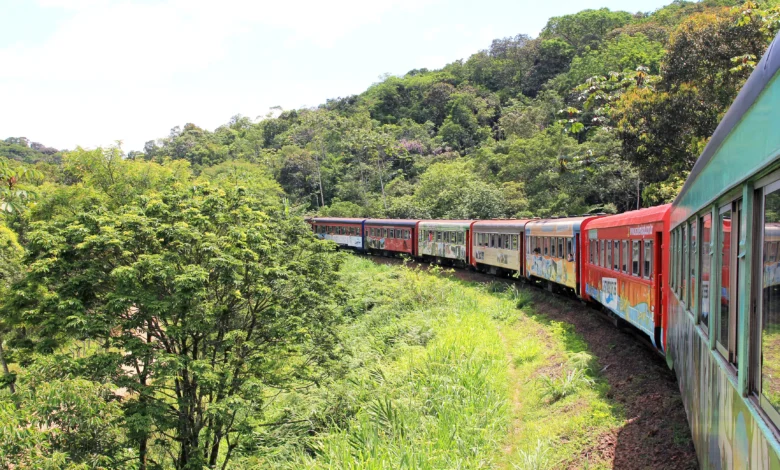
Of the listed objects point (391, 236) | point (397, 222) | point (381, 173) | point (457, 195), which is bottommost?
point (391, 236)

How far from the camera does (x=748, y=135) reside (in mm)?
2646

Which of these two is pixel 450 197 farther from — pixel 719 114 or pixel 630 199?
pixel 719 114

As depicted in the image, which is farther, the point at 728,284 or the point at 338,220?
the point at 338,220

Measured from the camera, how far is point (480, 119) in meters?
78.1

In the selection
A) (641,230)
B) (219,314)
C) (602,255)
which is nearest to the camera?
(641,230)

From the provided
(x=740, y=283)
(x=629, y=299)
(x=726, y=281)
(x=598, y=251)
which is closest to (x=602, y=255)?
(x=598, y=251)

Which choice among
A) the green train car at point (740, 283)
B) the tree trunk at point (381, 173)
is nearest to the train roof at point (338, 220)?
the tree trunk at point (381, 173)

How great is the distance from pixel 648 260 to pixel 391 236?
83.2ft

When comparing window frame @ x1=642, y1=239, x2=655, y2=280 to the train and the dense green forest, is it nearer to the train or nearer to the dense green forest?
the train

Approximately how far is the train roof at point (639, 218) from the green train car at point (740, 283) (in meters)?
3.69

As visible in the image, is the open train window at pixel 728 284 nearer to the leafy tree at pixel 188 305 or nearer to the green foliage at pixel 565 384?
the green foliage at pixel 565 384

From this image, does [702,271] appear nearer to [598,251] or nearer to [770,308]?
[770,308]

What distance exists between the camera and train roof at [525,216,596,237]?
15.5m

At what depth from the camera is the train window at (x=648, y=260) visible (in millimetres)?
8812
